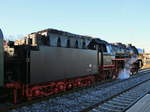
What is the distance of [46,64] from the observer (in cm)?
772

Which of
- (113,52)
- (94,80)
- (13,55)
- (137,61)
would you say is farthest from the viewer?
(137,61)

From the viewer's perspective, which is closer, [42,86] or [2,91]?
[2,91]

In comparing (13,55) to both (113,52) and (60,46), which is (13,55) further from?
(113,52)

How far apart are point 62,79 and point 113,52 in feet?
24.5

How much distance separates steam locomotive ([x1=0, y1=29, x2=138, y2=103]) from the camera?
6.95 m

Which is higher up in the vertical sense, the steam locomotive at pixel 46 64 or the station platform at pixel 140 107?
the steam locomotive at pixel 46 64

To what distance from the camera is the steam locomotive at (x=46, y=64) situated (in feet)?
22.8

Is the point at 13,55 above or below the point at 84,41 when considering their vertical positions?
below

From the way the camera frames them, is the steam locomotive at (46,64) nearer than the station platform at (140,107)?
No

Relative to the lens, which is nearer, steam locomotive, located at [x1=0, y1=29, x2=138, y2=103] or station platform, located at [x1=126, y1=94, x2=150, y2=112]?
station platform, located at [x1=126, y1=94, x2=150, y2=112]

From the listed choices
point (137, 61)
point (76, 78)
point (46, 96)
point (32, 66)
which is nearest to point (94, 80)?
point (76, 78)

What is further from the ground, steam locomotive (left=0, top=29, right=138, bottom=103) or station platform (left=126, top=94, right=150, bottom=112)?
steam locomotive (left=0, top=29, right=138, bottom=103)

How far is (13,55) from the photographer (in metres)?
7.21

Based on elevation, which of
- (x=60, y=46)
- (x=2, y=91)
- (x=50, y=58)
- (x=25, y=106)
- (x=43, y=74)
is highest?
(x=60, y=46)
